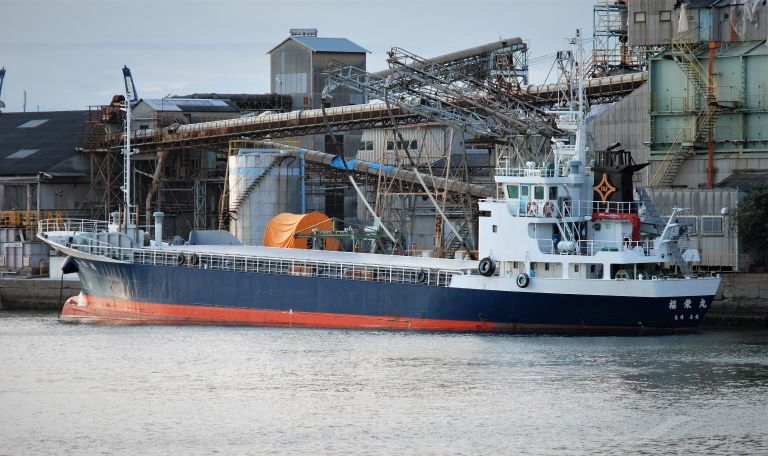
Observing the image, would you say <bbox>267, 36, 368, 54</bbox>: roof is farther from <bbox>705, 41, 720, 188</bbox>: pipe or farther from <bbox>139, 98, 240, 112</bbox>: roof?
<bbox>705, 41, 720, 188</bbox>: pipe

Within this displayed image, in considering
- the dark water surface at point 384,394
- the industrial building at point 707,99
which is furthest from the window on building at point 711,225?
the dark water surface at point 384,394

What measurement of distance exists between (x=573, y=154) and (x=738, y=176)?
1300cm

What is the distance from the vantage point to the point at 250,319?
190 ft

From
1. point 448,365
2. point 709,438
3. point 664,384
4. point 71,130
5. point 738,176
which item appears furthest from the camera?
point 71,130

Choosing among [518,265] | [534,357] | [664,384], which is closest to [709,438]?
[664,384]

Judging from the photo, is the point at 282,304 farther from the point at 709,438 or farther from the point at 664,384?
the point at 709,438

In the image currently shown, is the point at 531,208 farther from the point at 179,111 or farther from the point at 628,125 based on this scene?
the point at 179,111

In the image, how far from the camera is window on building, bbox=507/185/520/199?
177 feet

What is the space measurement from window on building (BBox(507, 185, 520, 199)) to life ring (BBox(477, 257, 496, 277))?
2.84 metres

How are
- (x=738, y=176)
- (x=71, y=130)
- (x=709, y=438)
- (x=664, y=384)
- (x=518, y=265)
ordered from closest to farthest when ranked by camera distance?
(x=709, y=438) < (x=664, y=384) < (x=518, y=265) < (x=738, y=176) < (x=71, y=130)

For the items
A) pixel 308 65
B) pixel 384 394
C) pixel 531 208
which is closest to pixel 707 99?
pixel 531 208

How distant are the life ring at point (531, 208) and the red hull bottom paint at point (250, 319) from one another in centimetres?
410

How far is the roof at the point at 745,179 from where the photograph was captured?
62188 millimetres

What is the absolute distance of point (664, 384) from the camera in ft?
140
